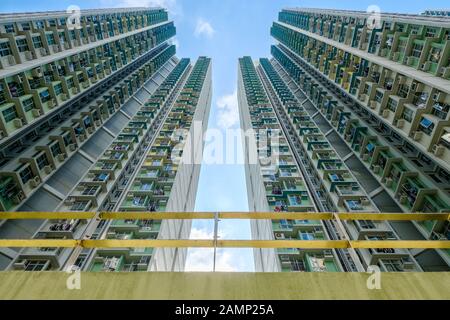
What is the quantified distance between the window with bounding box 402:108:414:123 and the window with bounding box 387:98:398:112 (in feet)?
3.28

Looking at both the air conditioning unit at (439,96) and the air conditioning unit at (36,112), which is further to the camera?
the air conditioning unit at (36,112)

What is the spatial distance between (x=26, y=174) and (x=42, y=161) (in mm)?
3059

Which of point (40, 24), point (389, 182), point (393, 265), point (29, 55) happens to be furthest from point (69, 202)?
point (389, 182)

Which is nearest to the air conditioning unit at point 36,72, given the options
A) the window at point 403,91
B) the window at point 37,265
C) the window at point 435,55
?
the window at point 37,265

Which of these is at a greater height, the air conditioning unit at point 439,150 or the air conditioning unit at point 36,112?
the air conditioning unit at point 36,112

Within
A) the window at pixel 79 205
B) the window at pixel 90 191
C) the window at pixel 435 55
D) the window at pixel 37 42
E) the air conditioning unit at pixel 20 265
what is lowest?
the window at pixel 79 205

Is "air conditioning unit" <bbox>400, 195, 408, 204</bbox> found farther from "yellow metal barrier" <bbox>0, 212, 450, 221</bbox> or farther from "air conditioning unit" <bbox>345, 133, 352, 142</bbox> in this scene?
"yellow metal barrier" <bbox>0, 212, 450, 221</bbox>

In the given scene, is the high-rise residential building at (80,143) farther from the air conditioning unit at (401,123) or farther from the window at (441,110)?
the air conditioning unit at (401,123)

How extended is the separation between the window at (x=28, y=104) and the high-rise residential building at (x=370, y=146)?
89.9 ft

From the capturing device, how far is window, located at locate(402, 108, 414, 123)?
22.0 meters

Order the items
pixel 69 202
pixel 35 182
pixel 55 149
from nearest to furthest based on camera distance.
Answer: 1. pixel 35 182
2. pixel 69 202
3. pixel 55 149

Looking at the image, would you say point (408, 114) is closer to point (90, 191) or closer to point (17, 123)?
point (90, 191)

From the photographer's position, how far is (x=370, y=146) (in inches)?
1172

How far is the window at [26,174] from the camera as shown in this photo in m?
24.2
